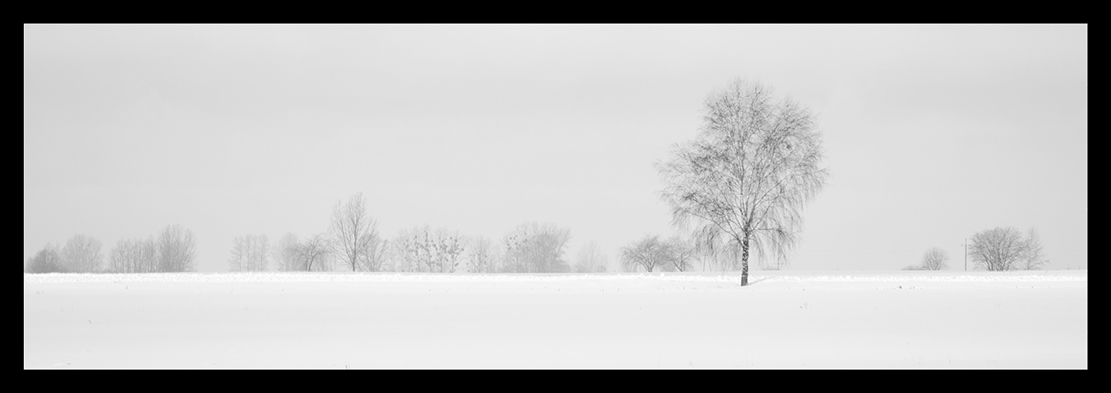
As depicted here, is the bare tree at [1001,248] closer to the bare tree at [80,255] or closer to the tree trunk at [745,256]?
the tree trunk at [745,256]

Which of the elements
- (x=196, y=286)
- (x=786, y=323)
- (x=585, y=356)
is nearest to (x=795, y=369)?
(x=585, y=356)

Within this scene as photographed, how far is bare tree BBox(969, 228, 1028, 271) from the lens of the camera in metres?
78.3

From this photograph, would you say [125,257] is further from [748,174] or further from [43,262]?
[748,174]

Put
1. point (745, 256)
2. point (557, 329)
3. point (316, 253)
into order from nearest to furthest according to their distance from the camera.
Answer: point (557, 329) < point (745, 256) < point (316, 253)

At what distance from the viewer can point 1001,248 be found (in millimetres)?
78875

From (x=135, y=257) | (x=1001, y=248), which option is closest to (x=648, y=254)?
(x=1001, y=248)

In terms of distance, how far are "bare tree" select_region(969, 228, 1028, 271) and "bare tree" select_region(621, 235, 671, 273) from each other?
34.1m

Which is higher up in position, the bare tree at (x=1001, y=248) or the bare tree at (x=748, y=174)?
the bare tree at (x=748, y=174)

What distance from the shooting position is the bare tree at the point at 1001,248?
7831 cm

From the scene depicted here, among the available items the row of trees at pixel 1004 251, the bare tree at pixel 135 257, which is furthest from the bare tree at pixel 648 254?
the bare tree at pixel 135 257

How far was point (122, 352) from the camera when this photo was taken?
1167 cm

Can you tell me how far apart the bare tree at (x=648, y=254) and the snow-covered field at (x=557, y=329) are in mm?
61233

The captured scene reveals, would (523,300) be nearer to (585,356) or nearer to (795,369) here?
(585,356)

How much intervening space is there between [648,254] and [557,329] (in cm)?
7431
